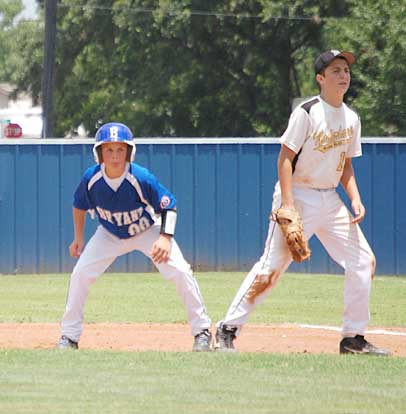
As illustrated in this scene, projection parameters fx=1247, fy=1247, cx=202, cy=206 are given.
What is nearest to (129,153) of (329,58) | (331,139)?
(331,139)

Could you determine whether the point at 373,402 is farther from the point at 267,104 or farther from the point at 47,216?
the point at 267,104

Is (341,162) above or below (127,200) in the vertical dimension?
above

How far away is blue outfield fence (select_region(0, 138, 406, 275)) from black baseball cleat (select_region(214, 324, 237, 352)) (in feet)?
29.9

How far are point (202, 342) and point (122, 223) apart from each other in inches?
41.3

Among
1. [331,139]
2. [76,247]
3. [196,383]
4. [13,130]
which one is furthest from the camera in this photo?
[13,130]

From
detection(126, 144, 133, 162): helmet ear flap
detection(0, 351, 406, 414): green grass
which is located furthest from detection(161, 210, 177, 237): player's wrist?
detection(0, 351, 406, 414): green grass

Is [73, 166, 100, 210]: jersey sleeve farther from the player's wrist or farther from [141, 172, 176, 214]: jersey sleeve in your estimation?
the player's wrist

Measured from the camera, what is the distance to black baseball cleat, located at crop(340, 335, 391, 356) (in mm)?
8953

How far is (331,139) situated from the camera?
8.72 meters

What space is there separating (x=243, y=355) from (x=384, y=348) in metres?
1.79

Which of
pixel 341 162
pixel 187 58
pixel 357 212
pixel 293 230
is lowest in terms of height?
pixel 293 230

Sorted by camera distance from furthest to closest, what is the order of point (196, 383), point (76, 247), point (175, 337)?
point (175, 337) < point (76, 247) < point (196, 383)

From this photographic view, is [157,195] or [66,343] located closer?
[157,195]

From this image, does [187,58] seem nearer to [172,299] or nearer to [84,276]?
[172,299]
